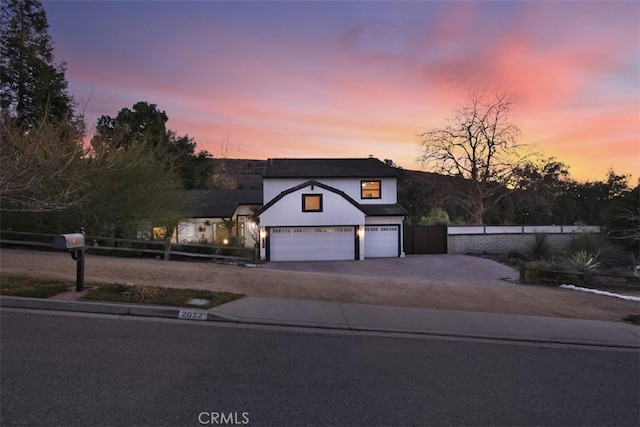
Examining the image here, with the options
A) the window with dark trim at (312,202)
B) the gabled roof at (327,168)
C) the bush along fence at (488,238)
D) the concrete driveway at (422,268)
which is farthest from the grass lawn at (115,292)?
the bush along fence at (488,238)

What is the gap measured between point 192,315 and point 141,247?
503 inches

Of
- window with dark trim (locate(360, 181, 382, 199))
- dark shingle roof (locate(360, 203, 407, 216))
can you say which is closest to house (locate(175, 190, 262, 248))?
dark shingle roof (locate(360, 203, 407, 216))

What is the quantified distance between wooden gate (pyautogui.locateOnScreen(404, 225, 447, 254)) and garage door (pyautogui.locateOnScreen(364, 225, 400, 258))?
1.49m

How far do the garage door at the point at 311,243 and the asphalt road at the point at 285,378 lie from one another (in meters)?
19.2

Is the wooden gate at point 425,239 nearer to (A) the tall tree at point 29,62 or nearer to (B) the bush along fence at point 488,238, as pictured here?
(B) the bush along fence at point 488,238

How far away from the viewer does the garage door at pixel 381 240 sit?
27422 millimetres

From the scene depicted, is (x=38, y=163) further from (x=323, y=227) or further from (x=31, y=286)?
(x=323, y=227)

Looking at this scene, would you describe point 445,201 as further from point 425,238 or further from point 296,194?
point 296,194

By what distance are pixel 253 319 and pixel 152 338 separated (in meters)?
1.81

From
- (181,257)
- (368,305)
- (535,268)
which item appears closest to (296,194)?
(181,257)

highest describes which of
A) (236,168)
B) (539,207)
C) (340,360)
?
(236,168)

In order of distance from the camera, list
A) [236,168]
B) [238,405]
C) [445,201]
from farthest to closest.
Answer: [236,168]
[445,201]
[238,405]

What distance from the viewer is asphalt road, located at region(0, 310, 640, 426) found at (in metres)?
3.92

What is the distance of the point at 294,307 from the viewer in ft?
27.6
